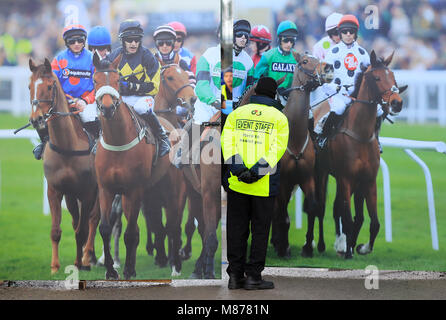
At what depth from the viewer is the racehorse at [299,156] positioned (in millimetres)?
5359

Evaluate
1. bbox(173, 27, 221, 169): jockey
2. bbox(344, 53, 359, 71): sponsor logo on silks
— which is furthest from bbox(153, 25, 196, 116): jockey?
bbox(344, 53, 359, 71): sponsor logo on silks

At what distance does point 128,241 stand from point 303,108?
178 cm

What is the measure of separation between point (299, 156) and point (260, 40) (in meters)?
1.00

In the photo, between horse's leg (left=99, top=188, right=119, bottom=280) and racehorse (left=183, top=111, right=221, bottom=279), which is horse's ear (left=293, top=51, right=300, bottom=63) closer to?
racehorse (left=183, top=111, right=221, bottom=279)

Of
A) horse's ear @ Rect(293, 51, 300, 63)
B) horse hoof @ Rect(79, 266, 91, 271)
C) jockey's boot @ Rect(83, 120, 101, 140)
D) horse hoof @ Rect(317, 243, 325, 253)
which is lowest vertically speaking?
horse hoof @ Rect(79, 266, 91, 271)

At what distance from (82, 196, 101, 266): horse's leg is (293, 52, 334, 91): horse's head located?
1916mm

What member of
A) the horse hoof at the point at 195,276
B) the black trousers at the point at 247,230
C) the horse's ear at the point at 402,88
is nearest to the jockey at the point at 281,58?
the horse's ear at the point at 402,88

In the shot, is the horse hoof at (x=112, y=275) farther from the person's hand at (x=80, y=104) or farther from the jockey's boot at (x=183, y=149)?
the person's hand at (x=80, y=104)

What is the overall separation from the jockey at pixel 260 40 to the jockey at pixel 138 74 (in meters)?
0.84

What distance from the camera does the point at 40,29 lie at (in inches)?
195

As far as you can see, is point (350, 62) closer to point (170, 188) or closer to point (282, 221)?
point (282, 221)

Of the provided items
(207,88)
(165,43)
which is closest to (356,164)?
(207,88)

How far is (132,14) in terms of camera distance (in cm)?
499

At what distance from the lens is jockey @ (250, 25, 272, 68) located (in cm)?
531
